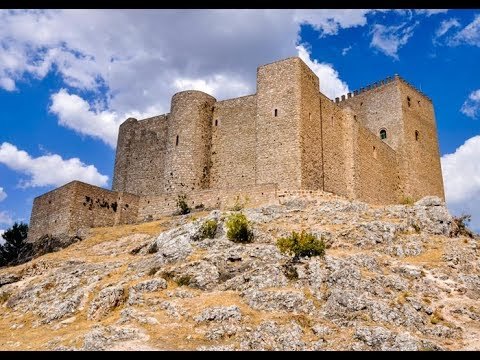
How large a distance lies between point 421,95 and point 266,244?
31.5 meters

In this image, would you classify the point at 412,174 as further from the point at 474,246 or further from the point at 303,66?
the point at 474,246

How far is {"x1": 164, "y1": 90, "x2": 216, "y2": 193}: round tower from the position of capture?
101ft

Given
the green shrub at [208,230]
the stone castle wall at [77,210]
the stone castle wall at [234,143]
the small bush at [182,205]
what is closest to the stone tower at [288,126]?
the stone castle wall at [234,143]

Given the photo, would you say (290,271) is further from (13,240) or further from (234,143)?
(13,240)

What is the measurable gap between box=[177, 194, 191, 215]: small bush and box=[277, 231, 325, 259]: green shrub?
10922 mm

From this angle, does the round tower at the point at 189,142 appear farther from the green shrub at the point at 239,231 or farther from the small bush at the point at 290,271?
the small bush at the point at 290,271

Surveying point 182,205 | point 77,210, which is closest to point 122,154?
point 77,210

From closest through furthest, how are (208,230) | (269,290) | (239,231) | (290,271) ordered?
(269,290) < (290,271) < (239,231) < (208,230)

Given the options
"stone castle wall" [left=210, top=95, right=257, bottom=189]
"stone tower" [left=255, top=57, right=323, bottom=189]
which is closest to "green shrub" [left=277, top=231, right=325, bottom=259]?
"stone tower" [left=255, top=57, right=323, bottom=189]

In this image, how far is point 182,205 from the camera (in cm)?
2788

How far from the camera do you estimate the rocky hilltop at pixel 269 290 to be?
13211mm

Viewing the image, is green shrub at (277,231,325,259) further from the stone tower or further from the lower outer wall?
the stone tower

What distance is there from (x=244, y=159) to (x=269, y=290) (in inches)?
657
